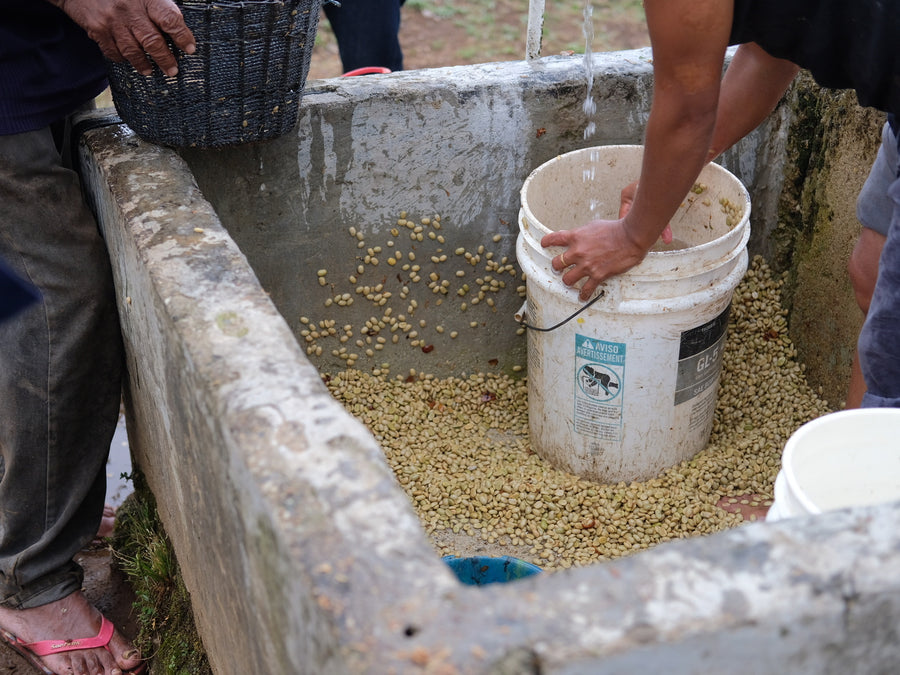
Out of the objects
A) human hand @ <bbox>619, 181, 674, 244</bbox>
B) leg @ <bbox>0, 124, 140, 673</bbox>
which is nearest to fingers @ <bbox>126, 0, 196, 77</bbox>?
leg @ <bbox>0, 124, 140, 673</bbox>

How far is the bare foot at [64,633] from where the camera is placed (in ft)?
9.37

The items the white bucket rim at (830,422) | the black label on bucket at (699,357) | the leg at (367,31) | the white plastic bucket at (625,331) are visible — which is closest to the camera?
the white bucket rim at (830,422)

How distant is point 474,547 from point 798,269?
5.27ft

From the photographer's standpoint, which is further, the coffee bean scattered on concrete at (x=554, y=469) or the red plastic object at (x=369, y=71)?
the red plastic object at (x=369, y=71)

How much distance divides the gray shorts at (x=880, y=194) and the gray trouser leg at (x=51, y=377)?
2145 millimetres

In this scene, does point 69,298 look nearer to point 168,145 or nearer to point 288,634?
point 168,145

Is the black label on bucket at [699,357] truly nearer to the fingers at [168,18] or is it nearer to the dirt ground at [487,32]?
the fingers at [168,18]

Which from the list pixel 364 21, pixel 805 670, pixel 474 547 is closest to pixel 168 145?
pixel 474 547

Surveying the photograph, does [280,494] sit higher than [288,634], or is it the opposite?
[280,494]

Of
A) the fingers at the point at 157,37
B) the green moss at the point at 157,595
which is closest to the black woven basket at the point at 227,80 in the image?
the fingers at the point at 157,37

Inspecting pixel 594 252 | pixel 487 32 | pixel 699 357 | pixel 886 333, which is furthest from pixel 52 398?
pixel 487 32

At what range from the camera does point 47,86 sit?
8.18ft

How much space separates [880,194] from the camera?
261 centimetres

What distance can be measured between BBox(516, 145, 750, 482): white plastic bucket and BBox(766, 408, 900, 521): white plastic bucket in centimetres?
102
